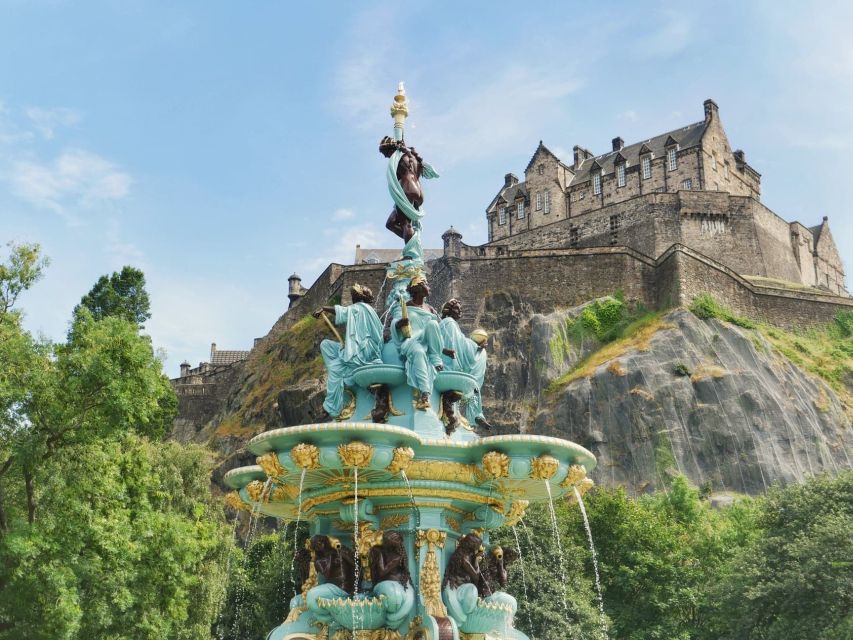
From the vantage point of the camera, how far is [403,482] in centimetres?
1067

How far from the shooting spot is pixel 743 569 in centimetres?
2566

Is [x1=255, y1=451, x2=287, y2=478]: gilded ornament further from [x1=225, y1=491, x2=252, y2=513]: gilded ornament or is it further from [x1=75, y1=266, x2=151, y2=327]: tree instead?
[x1=75, y1=266, x2=151, y2=327]: tree

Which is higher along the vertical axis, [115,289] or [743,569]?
[115,289]

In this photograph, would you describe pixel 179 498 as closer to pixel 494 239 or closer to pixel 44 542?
pixel 44 542

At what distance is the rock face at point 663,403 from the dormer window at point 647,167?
62.2 ft

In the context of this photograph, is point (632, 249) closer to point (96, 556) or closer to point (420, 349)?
point (96, 556)

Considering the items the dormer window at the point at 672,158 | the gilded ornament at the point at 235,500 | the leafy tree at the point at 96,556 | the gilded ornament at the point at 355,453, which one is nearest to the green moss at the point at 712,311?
the dormer window at the point at 672,158

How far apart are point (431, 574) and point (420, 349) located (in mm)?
2437

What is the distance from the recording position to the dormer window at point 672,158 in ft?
232

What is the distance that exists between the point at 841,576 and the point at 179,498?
19.8 m

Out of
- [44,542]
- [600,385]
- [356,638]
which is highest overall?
[600,385]

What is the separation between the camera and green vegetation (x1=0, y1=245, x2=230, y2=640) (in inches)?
739

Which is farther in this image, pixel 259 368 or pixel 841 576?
pixel 259 368

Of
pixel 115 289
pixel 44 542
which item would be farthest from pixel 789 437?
pixel 44 542
